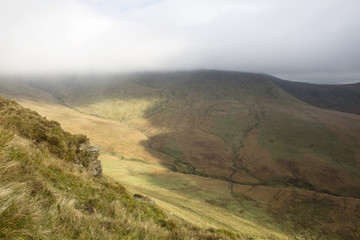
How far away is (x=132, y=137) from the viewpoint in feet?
418

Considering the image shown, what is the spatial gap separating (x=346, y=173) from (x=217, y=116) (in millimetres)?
89841

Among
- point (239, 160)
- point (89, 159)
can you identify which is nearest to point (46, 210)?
point (89, 159)

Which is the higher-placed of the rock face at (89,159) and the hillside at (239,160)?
the rock face at (89,159)

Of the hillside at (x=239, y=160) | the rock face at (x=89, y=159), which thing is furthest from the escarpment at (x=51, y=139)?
the hillside at (x=239, y=160)

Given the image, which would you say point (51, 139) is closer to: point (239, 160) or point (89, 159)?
point (89, 159)

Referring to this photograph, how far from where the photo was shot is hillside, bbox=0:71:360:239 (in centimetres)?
5559

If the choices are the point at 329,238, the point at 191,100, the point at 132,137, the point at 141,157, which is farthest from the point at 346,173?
the point at 191,100

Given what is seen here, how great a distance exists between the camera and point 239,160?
10738 cm

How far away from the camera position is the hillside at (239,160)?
55.6 m

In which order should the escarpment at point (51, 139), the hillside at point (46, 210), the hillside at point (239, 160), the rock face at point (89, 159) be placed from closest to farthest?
1. the hillside at point (46, 210)
2. the escarpment at point (51, 139)
3. the rock face at point (89, 159)
4. the hillside at point (239, 160)

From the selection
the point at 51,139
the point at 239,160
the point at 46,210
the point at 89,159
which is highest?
the point at 46,210

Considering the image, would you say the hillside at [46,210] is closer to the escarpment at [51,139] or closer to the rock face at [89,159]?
the escarpment at [51,139]

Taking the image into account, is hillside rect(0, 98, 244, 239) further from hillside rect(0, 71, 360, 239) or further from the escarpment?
hillside rect(0, 71, 360, 239)

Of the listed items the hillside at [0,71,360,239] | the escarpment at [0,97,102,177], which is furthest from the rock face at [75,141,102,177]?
the hillside at [0,71,360,239]
